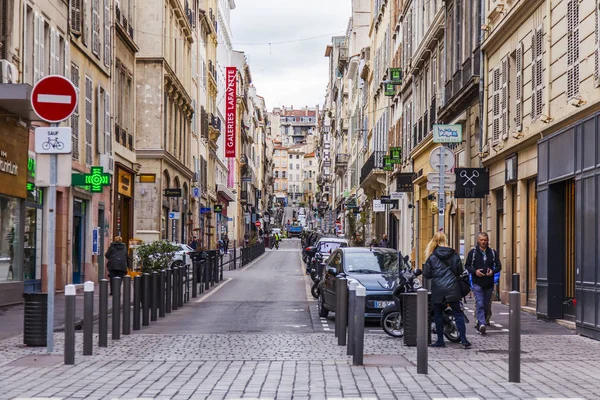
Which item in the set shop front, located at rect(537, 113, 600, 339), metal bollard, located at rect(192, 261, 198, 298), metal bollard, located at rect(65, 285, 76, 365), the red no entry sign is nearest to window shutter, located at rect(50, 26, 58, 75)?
metal bollard, located at rect(192, 261, 198, 298)

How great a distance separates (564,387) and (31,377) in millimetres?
5428

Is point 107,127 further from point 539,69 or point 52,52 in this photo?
point 539,69

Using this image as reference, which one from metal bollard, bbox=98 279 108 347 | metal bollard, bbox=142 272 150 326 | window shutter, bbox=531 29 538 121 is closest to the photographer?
metal bollard, bbox=98 279 108 347

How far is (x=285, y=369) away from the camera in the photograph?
11.7 m

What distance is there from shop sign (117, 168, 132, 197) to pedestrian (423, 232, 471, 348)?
23984 millimetres

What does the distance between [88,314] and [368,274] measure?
7961mm

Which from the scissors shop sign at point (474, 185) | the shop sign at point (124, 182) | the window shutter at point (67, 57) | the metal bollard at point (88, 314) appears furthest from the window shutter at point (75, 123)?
the metal bollard at point (88, 314)

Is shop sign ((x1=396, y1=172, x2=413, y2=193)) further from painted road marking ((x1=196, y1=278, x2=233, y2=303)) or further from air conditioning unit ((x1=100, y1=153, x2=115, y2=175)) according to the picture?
air conditioning unit ((x1=100, y1=153, x2=115, y2=175))

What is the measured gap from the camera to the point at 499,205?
25.7 m

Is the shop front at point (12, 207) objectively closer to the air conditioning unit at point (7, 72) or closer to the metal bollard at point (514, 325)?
the air conditioning unit at point (7, 72)

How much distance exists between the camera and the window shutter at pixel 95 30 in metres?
31.8

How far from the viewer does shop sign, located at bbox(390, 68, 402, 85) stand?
44812 millimetres

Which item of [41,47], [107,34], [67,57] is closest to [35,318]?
[41,47]

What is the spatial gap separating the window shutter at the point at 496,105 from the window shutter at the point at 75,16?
11.6 m
